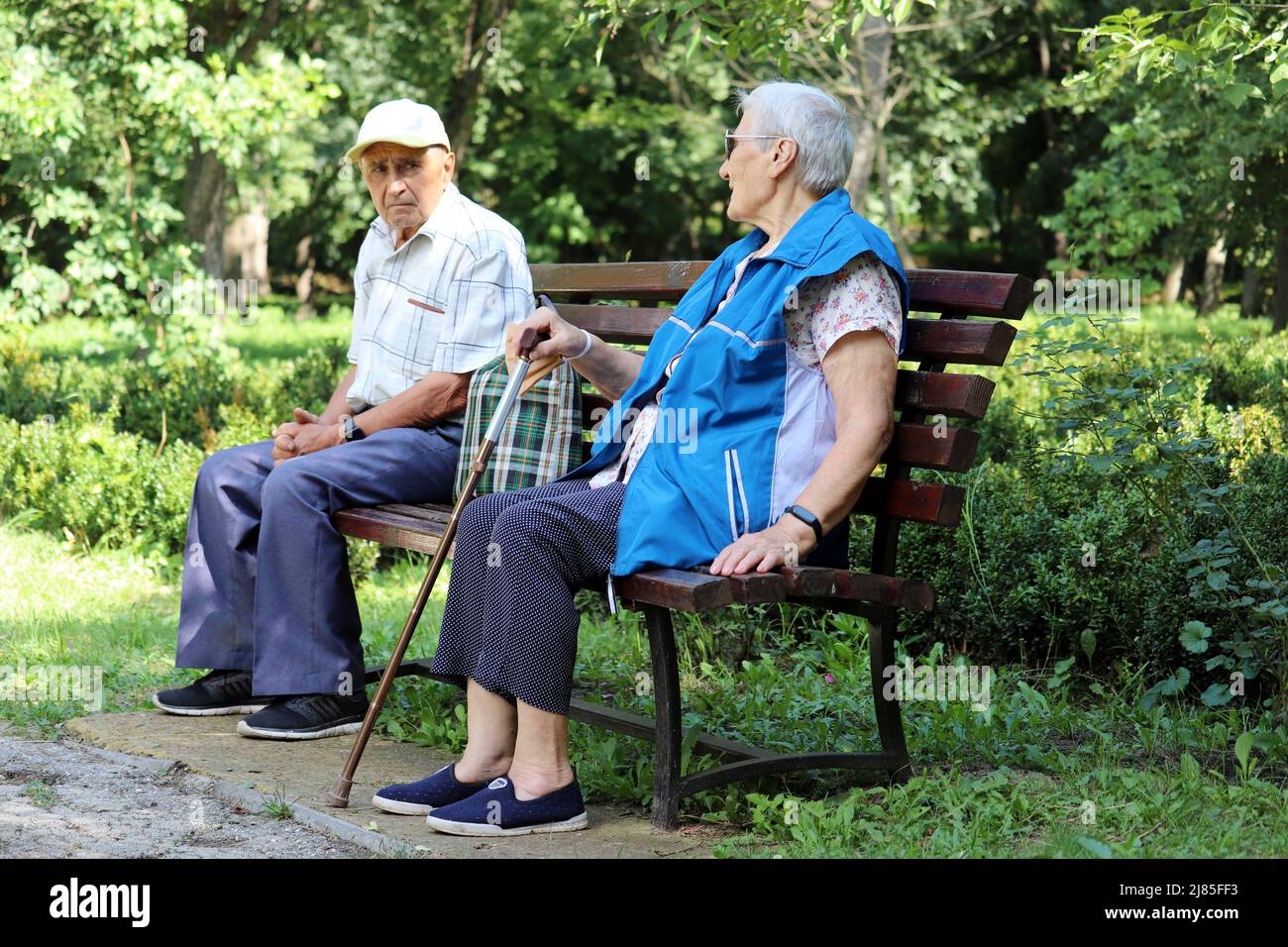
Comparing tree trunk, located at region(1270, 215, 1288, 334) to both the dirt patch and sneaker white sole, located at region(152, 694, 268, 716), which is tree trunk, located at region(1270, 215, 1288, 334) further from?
the dirt patch

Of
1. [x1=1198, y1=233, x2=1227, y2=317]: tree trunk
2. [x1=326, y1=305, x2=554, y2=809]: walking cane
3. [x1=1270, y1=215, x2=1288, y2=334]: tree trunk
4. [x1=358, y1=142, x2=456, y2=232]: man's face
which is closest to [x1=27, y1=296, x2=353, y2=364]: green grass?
[x1=1270, y1=215, x2=1288, y2=334]: tree trunk

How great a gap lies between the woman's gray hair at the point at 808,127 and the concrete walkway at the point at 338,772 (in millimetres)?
1541

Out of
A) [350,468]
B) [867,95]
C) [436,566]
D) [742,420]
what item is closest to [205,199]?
[867,95]

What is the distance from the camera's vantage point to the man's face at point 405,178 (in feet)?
13.6

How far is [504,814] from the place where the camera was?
3070 mm

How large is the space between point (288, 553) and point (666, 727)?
4.24 ft

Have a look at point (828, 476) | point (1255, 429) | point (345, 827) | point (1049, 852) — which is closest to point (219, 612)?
point (345, 827)

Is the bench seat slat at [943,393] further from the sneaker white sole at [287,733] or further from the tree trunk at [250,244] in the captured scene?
the tree trunk at [250,244]

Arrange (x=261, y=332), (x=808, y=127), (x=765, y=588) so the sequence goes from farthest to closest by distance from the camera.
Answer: (x=261, y=332), (x=808, y=127), (x=765, y=588)

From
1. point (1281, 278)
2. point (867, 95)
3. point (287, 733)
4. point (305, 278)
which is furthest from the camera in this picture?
point (305, 278)

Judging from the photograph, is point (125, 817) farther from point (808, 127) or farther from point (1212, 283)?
point (1212, 283)

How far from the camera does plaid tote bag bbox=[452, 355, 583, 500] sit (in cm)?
374

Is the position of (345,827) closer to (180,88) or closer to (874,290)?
(874,290)

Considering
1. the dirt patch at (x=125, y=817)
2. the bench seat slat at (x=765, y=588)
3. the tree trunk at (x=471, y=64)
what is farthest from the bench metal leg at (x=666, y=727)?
the tree trunk at (x=471, y=64)
